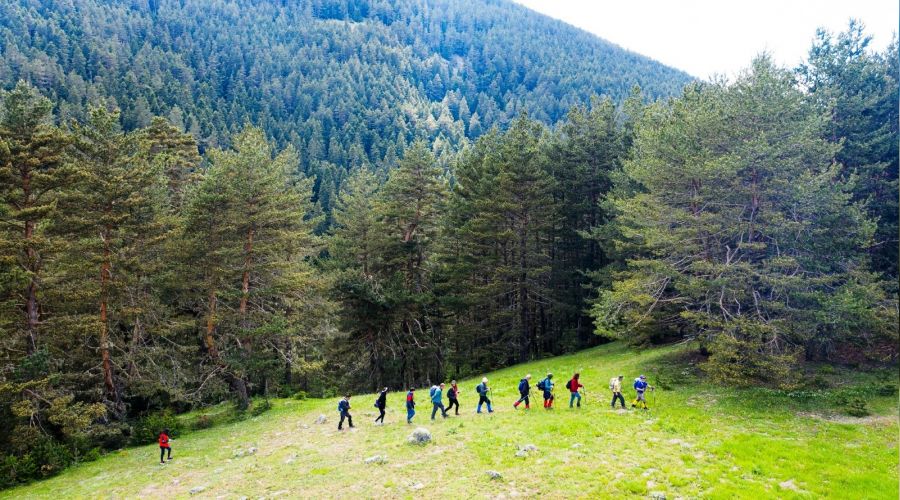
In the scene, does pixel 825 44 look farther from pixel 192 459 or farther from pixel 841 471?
pixel 192 459

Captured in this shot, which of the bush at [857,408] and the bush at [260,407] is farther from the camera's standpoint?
the bush at [260,407]

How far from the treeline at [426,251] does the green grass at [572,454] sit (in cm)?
198

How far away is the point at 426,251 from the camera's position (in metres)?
40.3

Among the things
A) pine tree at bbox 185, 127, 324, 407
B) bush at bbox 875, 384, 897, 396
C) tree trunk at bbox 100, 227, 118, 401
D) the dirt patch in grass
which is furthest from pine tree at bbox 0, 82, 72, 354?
bush at bbox 875, 384, 897, 396

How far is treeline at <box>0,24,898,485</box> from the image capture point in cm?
2133

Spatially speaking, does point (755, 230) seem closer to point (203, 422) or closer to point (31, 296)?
point (203, 422)

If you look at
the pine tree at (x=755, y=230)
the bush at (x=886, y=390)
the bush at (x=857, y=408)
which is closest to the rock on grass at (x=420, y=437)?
the pine tree at (x=755, y=230)

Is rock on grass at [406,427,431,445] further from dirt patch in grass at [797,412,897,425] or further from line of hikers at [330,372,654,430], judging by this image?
dirt patch in grass at [797,412,897,425]

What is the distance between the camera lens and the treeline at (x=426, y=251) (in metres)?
21.3

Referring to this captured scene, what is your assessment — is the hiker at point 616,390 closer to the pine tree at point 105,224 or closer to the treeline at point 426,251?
the treeline at point 426,251

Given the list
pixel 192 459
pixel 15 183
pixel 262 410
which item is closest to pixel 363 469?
pixel 192 459

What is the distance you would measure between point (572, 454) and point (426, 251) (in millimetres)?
26835

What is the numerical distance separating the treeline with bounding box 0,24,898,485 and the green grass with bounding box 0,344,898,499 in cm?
198

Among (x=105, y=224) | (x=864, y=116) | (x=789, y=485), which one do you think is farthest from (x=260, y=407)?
(x=864, y=116)
